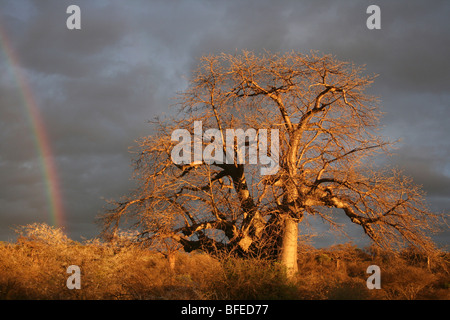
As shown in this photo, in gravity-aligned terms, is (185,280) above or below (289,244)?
below

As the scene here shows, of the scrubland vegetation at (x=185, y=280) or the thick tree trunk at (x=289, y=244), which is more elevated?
the thick tree trunk at (x=289, y=244)

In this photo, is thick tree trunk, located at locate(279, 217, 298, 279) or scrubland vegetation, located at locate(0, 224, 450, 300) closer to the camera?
scrubland vegetation, located at locate(0, 224, 450, 300)

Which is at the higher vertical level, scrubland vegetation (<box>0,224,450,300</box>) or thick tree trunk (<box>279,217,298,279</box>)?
thick tree trunk (<box>279,217,298,279</box>)

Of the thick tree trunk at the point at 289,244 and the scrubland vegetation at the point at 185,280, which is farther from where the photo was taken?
the thick tree trunk at the point at 289,244

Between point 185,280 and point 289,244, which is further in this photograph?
point 289,244

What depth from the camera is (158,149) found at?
43.9ft

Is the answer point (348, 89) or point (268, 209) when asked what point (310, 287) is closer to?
point (268, 209)
